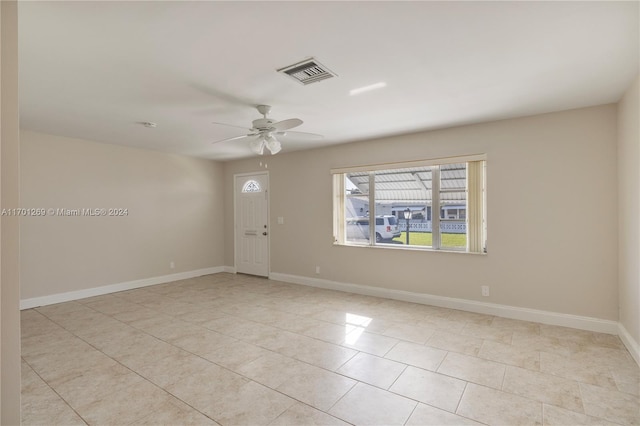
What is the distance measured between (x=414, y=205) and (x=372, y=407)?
319 cm

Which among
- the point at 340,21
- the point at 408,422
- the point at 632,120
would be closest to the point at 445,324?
the point at 408,422

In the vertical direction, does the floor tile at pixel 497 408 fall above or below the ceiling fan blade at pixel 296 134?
below

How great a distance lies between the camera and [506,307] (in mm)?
3975

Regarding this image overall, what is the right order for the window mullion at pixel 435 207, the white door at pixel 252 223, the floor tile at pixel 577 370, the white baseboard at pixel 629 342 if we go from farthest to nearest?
the white door at pixel 252 223 < the window mullion at pixel 435 207 < the white baseboard at pixel 629 342 < the floor tile at pixel 577 370

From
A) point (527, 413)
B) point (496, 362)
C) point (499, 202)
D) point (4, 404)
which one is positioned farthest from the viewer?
point (499, 202)

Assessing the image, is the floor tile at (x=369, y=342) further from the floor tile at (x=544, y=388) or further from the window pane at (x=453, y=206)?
the window pane at (x=453, y=206)

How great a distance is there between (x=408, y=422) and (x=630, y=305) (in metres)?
2.62

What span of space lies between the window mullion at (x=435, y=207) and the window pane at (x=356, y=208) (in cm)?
109

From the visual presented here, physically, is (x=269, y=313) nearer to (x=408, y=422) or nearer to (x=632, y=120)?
(x=408, y=422)

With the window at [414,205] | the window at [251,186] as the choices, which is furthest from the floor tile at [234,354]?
the window at [251,186]

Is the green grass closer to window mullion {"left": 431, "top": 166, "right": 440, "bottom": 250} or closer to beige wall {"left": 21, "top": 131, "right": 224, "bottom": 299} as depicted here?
window mullion {"left": 431, "top": 166, "right": 440, "bottom": 250}

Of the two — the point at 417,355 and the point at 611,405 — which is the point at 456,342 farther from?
the point at 611,405

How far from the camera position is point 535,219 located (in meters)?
3.80

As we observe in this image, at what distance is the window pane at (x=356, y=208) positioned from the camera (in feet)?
17.5
